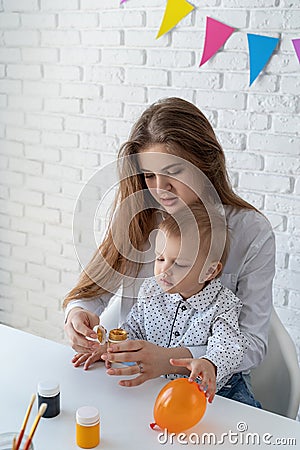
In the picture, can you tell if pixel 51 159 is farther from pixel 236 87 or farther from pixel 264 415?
pixel 264 415

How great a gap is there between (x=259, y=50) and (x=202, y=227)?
95 cm

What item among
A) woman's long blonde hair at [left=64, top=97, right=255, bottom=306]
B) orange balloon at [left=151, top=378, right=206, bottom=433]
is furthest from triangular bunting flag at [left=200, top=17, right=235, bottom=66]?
orange balloon at [left=151, top=378, right=206, bottom=433]

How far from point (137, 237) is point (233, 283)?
277 mm

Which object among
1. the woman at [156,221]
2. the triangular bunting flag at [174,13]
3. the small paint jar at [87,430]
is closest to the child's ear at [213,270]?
the woman at [156,221]

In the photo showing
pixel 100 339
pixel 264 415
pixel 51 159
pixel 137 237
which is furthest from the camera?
pixel 51 159

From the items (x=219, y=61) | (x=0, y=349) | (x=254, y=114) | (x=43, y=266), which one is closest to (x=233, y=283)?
(x=0, y=349)

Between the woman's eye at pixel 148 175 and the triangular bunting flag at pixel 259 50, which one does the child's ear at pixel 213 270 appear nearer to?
the woman's eye at pixel 148 175

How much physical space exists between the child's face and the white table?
21 centimetres

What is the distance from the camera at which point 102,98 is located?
245 cm

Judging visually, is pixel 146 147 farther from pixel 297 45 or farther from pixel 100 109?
pixel 100 109

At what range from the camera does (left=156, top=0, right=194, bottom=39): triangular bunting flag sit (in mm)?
2174

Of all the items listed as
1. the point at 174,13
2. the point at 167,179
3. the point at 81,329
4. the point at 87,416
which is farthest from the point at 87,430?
the point at 174,13

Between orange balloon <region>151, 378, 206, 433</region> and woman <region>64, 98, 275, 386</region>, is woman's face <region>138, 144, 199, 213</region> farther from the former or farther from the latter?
orange balloon <region>151, 378, 206, 433</region>

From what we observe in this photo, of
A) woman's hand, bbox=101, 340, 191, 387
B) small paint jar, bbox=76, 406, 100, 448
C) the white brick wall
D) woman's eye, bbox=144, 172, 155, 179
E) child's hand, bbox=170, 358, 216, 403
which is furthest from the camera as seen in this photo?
the white brick wall
